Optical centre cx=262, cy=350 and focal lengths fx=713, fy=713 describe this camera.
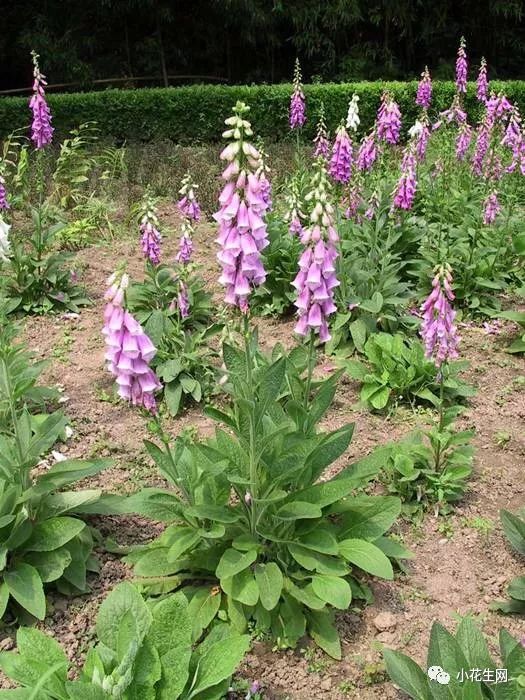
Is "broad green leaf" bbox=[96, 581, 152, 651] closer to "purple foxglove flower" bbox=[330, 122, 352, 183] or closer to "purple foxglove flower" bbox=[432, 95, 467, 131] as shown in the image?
"purple foxglove flower" bbox=[330, 122, 352, 183]

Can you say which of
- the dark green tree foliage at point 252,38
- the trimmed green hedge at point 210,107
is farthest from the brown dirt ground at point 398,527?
the dark green tree foliage at point 252,38

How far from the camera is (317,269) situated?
281 cm

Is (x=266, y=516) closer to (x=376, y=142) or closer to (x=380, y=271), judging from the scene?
(x=380, y=271)

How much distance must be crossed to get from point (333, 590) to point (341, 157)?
3357 mm

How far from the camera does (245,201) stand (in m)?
2.41

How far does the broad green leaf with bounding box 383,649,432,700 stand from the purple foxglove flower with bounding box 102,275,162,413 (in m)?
1.28

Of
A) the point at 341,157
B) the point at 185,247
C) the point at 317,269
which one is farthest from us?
the point at 341,157

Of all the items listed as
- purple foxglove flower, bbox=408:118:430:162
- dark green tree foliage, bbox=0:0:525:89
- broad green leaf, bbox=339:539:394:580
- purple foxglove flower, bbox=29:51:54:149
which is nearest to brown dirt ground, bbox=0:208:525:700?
broad green leaf, bbox=339:539:394:580

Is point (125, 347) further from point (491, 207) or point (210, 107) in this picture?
point (210, 107)

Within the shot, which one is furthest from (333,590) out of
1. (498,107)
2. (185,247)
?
(498,107)

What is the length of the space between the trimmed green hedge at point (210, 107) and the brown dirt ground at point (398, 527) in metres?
8.92

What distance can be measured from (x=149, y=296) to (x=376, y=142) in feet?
7.32

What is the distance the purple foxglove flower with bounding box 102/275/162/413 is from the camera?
97.0 inches

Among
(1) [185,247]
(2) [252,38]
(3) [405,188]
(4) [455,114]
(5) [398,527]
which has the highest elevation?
(2) [252,38]
